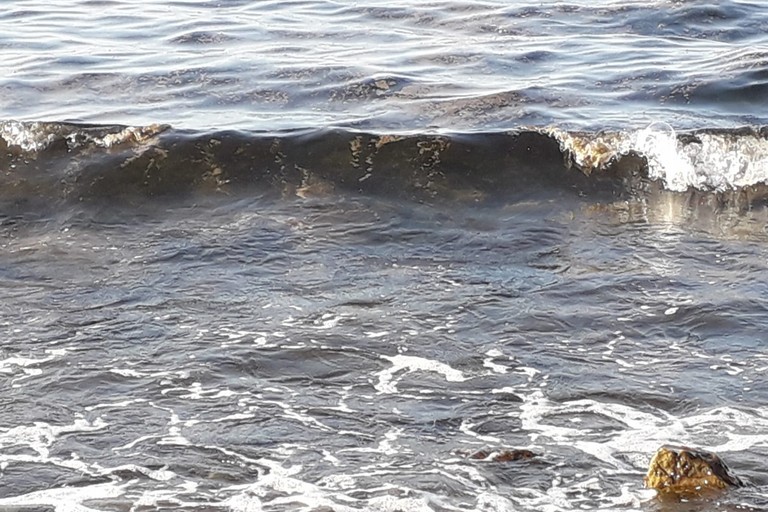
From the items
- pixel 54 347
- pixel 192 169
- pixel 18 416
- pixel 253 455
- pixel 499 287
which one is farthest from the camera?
pixel 192 169

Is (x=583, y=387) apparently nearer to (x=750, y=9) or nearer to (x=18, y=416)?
(x=18, y=416)

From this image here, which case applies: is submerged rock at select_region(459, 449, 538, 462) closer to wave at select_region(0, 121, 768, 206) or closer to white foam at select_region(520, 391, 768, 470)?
white foam at select_region(520, 391, 768, 470)

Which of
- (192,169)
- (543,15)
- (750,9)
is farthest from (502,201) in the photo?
(750,9)

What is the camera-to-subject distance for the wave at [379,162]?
8.67 metres

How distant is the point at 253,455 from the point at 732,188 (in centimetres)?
483

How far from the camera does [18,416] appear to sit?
17.2 ft

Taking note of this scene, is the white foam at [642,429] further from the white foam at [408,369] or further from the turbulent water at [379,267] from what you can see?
the white foam at [408,369]

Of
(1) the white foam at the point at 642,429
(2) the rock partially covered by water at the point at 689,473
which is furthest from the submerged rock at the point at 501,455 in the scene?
(2) the rock partially covered by water at the point at 689,473

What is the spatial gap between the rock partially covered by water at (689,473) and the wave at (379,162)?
13.8 feet

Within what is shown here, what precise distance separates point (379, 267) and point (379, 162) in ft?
6.55

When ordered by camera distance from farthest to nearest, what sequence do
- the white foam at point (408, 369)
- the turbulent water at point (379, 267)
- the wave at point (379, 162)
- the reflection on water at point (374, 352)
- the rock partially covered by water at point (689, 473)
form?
the wave at point (379, 162) < the white foam at point (408, 369) < the turbulent water at point (379, 267) < the reflection on water at point (374, 352) < the rock partially covered by water at point (689, 473)

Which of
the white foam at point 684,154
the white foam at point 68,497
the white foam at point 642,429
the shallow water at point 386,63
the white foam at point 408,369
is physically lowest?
the white foam at point 642,429

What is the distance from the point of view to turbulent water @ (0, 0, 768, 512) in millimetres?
4867

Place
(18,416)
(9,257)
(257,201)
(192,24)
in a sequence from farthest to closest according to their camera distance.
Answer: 1. (192,24)
2. (257,201)
3. (9,257)
4. (18,416)
